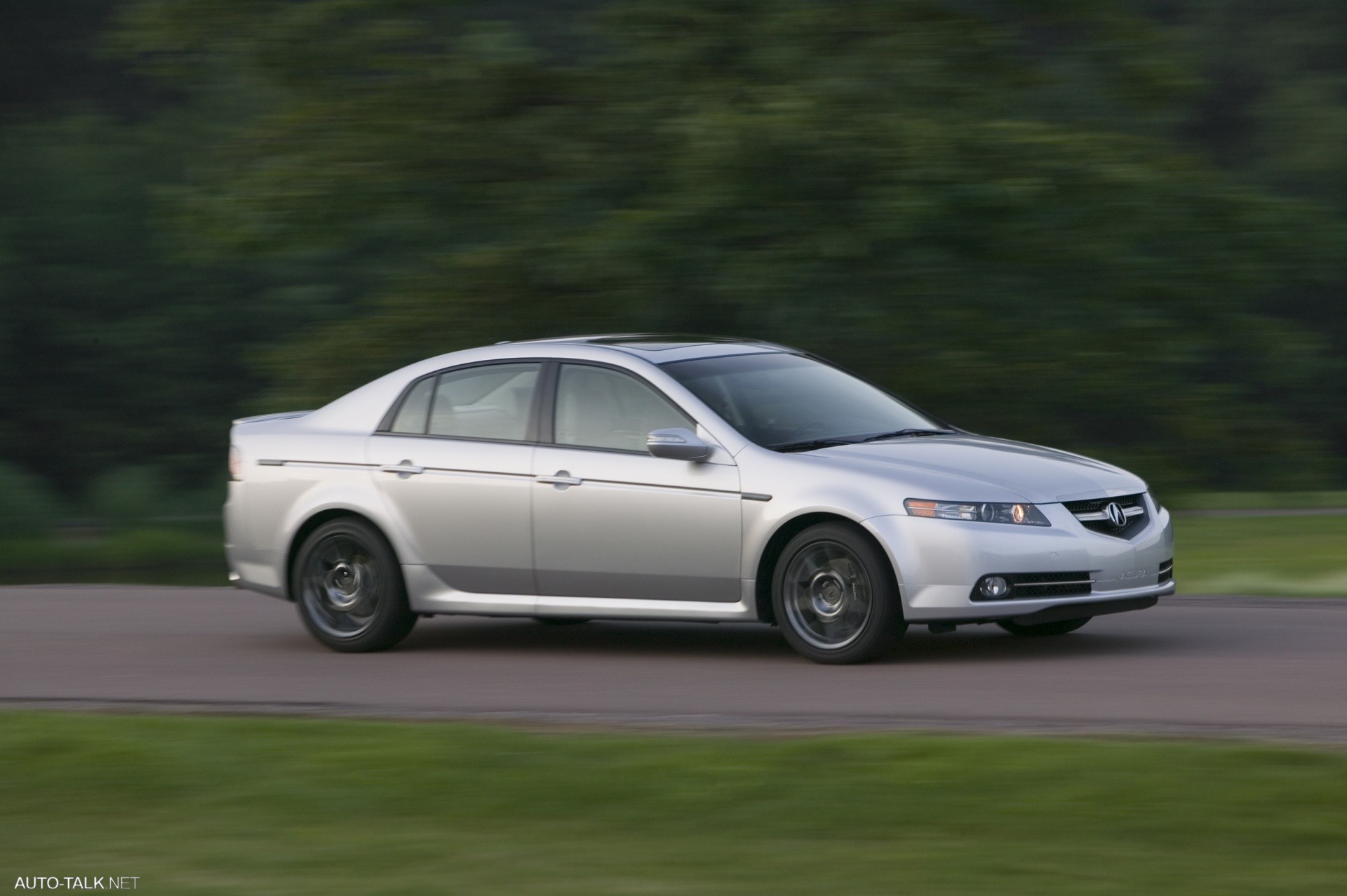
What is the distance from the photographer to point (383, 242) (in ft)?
76.8

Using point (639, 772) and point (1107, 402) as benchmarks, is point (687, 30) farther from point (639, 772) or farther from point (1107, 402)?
point (639, 772)

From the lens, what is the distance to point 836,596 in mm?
9367

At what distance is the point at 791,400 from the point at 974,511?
1.42m

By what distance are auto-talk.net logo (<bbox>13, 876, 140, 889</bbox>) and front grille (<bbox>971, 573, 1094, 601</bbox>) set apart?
442 centimetres

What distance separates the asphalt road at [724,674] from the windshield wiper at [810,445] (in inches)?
39.4

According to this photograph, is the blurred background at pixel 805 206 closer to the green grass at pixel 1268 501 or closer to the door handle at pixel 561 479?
the green grass at pixel 1268 501

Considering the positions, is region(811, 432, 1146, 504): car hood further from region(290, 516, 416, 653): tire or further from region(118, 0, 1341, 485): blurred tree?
region(118, 0, 1341, 485): blurred tree

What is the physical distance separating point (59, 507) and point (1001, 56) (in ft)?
54.6

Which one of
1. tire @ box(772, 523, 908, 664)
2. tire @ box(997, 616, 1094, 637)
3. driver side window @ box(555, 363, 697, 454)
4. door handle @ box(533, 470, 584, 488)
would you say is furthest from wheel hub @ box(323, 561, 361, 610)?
tire @ box(997, 616, 1094, 637)

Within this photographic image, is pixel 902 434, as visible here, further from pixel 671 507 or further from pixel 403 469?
pixel 403 469

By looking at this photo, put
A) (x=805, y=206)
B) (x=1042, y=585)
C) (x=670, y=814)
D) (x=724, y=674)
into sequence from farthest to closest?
(x=805, y=206), (x=724, y=674), (x=1042, y=585), (x=670, y=814)

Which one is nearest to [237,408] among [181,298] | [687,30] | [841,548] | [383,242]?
[181,298]

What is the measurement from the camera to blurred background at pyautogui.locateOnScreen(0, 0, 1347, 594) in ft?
58.4

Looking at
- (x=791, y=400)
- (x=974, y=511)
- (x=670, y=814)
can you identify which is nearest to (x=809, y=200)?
(x=791, y=400)
